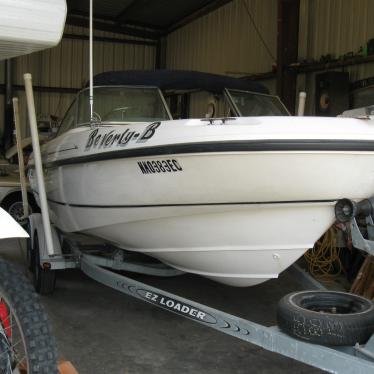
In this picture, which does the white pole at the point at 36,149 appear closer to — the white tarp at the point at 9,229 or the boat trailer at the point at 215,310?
the boat trailer at the point at 215,310

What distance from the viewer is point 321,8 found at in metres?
8.48

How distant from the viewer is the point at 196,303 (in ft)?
9.07

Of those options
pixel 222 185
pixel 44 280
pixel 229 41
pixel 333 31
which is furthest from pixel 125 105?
pixel 229 41

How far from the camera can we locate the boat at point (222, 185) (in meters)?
2.48

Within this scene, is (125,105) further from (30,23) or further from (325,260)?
(325,260)

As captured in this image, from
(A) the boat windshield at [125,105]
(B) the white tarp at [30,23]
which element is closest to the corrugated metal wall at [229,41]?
(A) the boat windshield at [125,105]

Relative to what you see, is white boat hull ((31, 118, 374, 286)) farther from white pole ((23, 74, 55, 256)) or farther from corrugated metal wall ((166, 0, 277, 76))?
corrugated metal wall ((166, 0, 277, 76))

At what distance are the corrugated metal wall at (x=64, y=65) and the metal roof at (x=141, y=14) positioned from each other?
37 cm

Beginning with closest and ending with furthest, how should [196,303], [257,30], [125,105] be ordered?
[196,303], [125,105], [257,30]

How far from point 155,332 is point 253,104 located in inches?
81.2

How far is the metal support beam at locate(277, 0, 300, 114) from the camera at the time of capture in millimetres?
8703

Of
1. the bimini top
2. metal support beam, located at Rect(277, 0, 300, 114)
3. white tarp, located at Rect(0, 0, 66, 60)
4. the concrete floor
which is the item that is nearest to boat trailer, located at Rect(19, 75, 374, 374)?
the concrete floor

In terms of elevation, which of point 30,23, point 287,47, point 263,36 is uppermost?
point 263,36

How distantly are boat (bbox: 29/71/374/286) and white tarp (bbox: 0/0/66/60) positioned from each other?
946mm
